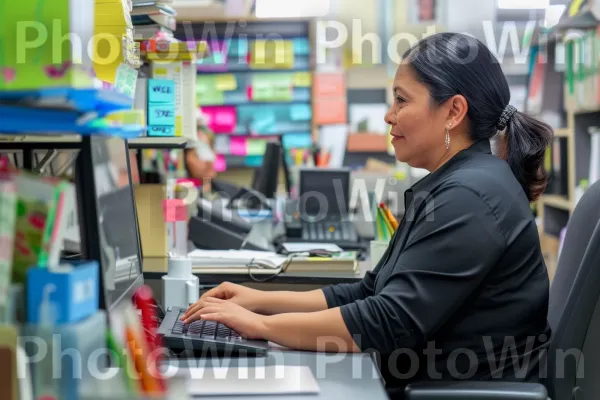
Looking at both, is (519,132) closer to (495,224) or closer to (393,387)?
(495,224)

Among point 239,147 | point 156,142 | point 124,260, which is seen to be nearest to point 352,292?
point 124,260

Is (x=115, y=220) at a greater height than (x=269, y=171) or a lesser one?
greater

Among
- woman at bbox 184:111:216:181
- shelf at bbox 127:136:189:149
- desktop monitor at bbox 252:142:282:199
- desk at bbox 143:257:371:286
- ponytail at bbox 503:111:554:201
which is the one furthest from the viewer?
woman at bbox 184:111:216:181

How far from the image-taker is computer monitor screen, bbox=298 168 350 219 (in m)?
3.21

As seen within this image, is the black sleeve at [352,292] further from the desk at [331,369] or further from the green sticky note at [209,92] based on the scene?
the green sticky note at [209,92]

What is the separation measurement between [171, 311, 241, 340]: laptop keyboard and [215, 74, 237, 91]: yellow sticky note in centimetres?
484

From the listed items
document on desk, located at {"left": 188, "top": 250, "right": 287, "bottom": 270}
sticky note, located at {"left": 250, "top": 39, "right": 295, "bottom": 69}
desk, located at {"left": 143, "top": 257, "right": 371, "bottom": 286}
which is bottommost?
desk, located at {"left": 143, "top": 257, "right": 371, "bottom": 286}

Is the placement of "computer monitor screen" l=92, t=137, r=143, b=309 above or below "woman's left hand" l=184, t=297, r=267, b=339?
above

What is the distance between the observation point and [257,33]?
6.36m

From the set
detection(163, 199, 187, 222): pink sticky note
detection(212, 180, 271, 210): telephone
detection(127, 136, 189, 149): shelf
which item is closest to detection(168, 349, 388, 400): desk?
detection(163, 199, 187, 222): pink sticky note

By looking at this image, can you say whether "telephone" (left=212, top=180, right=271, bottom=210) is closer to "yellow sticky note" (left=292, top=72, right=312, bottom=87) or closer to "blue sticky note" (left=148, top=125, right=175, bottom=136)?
"blue sticky note" (left=148, top=125, right=175, bottom=136)

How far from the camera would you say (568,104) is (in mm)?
3924

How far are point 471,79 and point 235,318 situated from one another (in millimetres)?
742

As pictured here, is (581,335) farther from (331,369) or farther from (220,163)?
(220,163)
